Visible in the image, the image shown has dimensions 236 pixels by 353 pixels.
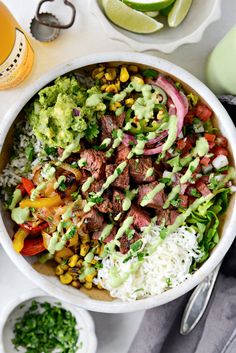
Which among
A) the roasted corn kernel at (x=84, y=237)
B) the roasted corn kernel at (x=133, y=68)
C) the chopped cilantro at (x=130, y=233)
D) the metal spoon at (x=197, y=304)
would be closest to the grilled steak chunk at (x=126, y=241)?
the chopped cilantro at (x=130, y=233)

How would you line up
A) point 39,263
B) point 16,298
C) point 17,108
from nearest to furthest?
→ point 17,108 → point 39,263 → point 16,298

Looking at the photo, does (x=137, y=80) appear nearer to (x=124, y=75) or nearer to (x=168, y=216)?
(x=124, y=75)

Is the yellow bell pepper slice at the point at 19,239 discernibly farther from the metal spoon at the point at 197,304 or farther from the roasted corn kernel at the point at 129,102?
the metal spoon at the point at 197,304

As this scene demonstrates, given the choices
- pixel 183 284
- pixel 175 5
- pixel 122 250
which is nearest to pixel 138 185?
pixel 122 250

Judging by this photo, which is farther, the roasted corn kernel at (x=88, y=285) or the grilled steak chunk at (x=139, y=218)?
the roasted corn kernel at (x=88, y=285)

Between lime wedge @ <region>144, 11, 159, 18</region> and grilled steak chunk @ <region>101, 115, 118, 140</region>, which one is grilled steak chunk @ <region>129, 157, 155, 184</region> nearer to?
grilled steak chunk @ <region>101, 115, 118, 140</region>

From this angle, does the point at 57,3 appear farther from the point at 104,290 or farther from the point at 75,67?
the point at 104,290
